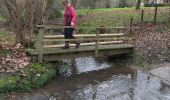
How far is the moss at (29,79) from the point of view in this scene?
41.6ft

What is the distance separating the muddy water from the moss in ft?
0.90

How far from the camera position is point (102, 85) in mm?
14844

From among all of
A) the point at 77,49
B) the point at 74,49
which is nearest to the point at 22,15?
the point at 74,49

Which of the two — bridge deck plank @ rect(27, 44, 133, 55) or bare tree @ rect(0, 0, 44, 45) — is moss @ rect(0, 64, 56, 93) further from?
bare tree @ rect(0, 0, 44, 45)

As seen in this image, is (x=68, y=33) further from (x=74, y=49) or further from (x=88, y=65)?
(x=88, y=65)

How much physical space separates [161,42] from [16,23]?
9112 mm

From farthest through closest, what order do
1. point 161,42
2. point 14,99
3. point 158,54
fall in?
1. point 161,42
2. point 158,54
3. point 14,99

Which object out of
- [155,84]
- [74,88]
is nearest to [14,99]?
[74,88]

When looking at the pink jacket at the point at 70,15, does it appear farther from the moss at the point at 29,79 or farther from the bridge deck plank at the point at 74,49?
the moss at the point at 29,79

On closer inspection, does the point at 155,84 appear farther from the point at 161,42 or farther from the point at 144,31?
the point at 144,31

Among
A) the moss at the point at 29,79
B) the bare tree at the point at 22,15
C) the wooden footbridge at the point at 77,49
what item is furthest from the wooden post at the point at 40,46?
the bare tree at the point at 22,15

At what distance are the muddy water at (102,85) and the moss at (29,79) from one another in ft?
0.90

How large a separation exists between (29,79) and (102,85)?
303 centimetres

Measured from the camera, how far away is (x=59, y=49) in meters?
15.4
